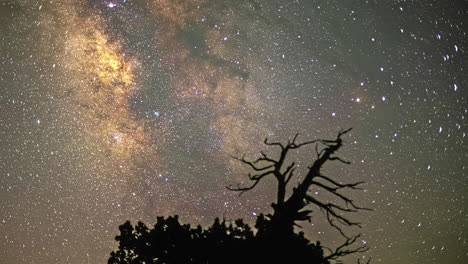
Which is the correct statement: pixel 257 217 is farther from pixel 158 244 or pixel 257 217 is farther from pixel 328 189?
pixel 158 244

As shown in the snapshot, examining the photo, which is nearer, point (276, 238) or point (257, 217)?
point (276, 238)

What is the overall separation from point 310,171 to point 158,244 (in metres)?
3.63

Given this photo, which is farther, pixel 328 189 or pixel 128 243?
pixel 128 243

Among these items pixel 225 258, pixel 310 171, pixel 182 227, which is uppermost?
pixel 310 171

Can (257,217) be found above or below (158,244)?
above

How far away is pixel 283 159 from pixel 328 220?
63.9 inches

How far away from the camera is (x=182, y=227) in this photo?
8.56m

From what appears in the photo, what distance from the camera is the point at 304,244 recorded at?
827cm

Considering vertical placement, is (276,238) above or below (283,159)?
below

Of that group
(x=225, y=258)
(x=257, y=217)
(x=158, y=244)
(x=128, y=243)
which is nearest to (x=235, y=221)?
(x=257, y=217)

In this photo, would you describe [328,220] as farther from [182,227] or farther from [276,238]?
[182,227]

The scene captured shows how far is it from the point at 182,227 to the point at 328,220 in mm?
3191

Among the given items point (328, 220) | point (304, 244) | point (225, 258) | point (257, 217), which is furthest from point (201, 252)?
point (328, 220)

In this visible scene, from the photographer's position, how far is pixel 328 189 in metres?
8.05
